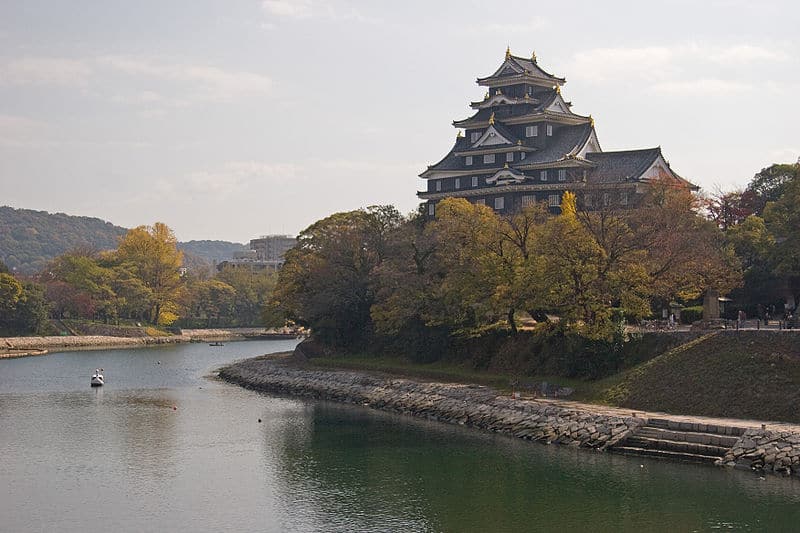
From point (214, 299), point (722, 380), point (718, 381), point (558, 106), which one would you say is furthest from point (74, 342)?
point (722, 380)

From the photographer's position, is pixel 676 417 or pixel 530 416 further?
pixel 530 416

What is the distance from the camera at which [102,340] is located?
121m

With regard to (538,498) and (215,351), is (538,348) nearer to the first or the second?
(538,498)

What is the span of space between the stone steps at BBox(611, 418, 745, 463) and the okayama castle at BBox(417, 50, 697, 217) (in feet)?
121

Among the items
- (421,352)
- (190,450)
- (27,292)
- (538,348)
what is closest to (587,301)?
(538,348)

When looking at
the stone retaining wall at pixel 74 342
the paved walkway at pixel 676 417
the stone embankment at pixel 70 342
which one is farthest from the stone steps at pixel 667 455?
the stone retaining wall at pixel 74 342

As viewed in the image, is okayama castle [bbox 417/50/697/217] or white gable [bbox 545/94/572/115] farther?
white gable [bbox 545/94/572/115]

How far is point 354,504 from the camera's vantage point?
35.3 m

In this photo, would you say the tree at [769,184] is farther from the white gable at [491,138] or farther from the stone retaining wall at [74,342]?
the stone retaining wall at [74,342]

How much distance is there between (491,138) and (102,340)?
198ft

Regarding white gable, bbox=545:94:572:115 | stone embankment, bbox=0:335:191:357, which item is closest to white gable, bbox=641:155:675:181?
white gable, bbox=545:94:572:115

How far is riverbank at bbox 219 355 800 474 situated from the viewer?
3828 cm

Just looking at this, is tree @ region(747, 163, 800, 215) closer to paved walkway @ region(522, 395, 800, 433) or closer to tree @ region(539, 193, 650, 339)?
tree @ region(539, 193, 650, 339)

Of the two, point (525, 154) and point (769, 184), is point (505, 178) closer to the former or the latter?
point (525, 154)
